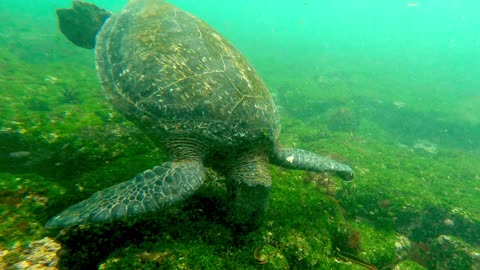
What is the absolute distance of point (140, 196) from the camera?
3881 mm

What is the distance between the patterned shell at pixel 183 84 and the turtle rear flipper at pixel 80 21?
16.5 ft

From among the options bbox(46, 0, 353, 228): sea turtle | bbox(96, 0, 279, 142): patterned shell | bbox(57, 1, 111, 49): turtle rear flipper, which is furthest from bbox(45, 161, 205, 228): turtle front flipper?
bbox(57, 1, 111, 49): turtle rear flipper

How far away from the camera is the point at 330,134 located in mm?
16328

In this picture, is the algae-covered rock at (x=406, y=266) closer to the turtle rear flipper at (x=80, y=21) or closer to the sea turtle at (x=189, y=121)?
the sea turtle at (x=189, y=121)

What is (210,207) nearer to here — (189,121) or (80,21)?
(189,121)

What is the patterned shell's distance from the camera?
483cm

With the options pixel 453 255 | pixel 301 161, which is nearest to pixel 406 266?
pixel 453 255

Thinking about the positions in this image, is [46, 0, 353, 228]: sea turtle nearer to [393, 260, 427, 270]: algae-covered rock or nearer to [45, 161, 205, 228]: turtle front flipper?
[45, 161, 205, 228]: turtle front flipper

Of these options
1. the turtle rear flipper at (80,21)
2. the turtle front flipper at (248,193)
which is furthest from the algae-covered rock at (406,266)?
the turtle rear flipper at (80,21)

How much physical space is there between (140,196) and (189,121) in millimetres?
1613

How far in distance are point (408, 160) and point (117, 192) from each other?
14.0 m

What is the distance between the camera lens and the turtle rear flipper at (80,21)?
1044cm

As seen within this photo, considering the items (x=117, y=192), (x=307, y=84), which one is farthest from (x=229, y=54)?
(x=307, y=84)

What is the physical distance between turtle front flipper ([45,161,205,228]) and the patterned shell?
0.85 m
